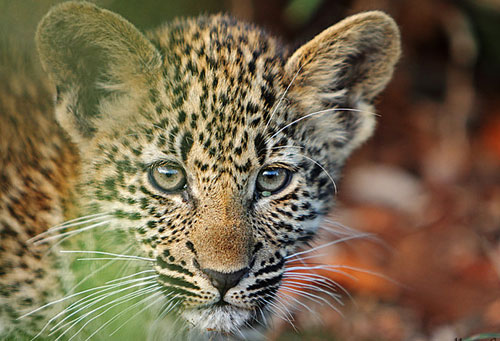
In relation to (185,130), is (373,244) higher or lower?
lower

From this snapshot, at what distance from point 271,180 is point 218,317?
0.98 metres

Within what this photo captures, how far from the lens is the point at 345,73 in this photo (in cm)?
503

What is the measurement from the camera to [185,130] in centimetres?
416

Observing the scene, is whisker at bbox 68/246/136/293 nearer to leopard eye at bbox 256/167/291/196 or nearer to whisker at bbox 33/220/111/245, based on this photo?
whisker at bbox 33/220/111/245

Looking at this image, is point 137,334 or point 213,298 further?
point 137,334

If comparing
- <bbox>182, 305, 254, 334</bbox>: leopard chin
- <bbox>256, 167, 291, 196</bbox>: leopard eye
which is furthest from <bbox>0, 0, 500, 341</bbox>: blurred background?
<bbox>182, 305, 254, 334</bbox>: leopard chin

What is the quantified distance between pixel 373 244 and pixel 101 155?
415 centimetres

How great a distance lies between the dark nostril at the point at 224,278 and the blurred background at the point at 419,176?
1578 millimetres

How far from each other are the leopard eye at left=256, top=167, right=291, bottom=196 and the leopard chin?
31.7 inches

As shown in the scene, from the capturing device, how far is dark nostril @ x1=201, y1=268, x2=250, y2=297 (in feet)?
12.7

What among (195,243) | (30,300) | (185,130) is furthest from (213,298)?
(30,300)

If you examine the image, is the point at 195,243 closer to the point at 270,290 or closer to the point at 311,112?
the point at 270,290

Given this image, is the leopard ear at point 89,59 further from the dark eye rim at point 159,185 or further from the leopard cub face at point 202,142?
the dark eye rim at point 159,185

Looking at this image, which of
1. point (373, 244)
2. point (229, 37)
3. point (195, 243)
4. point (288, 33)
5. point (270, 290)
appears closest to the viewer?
point (195, 243)
